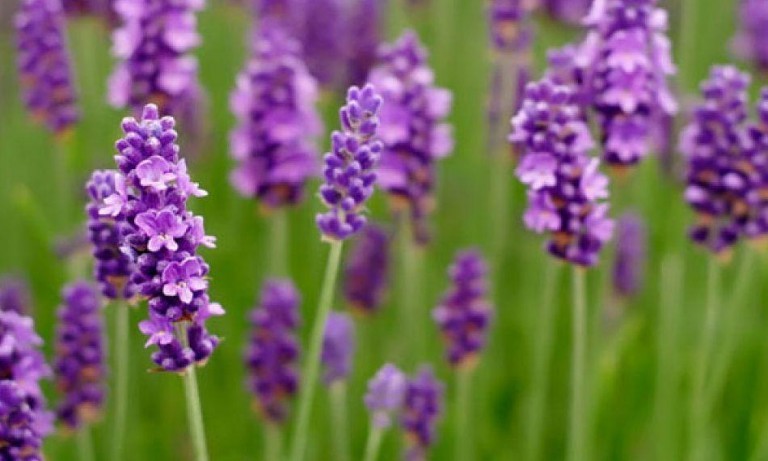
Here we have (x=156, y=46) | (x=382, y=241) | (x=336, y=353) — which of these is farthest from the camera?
(x=382, y=241)

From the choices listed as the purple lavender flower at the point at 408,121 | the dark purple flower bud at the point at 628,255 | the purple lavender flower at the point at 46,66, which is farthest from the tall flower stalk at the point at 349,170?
the dark purple flower bud at the point at 628,255

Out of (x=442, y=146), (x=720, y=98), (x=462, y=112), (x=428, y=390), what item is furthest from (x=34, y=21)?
(x=462, y=112)

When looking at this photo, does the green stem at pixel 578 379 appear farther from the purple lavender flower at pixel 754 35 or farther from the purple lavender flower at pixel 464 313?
the purple lavender flower at pixel 754 35

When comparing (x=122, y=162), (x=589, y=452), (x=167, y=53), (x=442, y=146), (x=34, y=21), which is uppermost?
(x=34, y=21)

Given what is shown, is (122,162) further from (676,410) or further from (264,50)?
(676,410)

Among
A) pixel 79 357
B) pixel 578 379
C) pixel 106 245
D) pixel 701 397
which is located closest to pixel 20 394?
pixel 106 245

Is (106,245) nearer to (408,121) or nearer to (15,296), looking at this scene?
(408,121)
